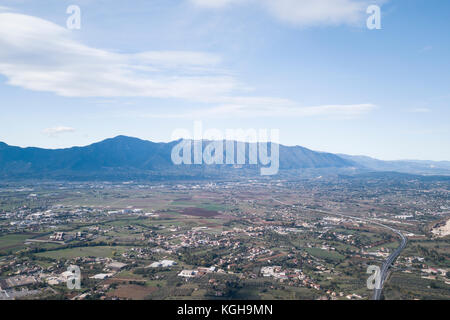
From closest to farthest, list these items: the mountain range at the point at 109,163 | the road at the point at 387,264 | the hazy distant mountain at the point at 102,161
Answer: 1. the road at the point at 387,264
2. the mountain range at the point at 109,163
3. the hazy distant mountain at the point at 102,161

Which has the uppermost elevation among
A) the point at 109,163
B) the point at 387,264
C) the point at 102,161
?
the point at 102,161

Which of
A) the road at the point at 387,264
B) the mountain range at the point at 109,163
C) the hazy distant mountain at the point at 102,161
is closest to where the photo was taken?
the road at the point at 387,264

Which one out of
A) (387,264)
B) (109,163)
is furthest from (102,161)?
(387,264)

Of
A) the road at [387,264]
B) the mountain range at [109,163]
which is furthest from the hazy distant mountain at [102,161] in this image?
the road at [387,264]

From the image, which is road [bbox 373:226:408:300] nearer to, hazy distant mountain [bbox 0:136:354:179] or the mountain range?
the mountain range

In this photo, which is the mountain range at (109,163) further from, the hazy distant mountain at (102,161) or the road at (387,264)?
the road at (387,264)

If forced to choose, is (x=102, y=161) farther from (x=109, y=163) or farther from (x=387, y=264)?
(x=387, y=264)

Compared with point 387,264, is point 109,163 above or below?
above

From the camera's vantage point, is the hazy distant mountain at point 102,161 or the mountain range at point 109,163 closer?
the mountain range at point 109,163
